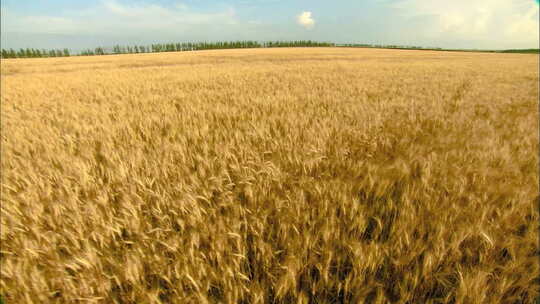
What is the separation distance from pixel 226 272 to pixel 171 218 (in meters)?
0.47

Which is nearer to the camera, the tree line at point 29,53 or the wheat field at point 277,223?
the wheat field at point 277,223

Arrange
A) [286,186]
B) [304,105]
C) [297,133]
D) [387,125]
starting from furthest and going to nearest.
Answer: [304,105], [387,125], [297,133], [286,186]

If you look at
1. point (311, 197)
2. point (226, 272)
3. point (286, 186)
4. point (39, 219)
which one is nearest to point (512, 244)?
Result: point (311, 197)

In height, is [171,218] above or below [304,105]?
below

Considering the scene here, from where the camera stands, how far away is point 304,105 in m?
3.61

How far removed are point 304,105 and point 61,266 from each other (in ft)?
10.6

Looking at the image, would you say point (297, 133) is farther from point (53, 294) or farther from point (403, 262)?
point (53, 294)

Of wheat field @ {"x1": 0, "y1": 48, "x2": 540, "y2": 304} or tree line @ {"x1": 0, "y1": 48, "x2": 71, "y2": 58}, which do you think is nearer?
wheat field @ {"x1": 0, "y1": 48, "x2": 540, "y2": 304}

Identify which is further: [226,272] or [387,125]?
[387,125]

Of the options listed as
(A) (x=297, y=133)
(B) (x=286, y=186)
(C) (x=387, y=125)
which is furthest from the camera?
(C) (x=387, y=125)

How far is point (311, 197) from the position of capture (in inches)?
49.5

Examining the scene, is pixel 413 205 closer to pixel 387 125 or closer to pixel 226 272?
pixel 226 272

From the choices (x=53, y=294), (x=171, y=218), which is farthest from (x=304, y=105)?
(x=53, y=294)

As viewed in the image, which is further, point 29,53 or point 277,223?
point 29,53
